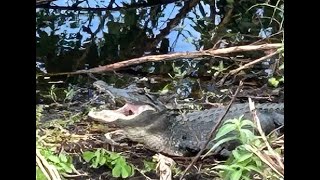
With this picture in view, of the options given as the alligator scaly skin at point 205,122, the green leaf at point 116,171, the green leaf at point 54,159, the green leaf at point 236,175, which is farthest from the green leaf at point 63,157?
the green leaf at point 236,175

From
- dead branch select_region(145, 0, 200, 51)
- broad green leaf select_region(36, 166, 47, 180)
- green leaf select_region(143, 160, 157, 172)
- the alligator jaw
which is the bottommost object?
broad green leaf select_region(36, 166, 47, 180)

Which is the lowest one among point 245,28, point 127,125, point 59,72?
point 127,125

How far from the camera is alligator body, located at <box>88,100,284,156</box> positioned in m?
1.11

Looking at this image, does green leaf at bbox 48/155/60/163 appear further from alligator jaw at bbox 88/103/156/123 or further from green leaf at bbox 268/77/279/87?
green leaf at bbox 268/77/279/87

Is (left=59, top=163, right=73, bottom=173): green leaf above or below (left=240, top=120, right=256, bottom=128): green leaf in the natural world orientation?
below

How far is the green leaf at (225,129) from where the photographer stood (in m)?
1.12

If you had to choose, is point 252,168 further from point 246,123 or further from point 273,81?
point 273,81

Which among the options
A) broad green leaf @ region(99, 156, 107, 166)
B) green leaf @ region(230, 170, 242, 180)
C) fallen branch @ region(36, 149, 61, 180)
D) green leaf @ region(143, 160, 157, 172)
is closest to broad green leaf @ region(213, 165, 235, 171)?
green leaf @ region(230, 170, 242, 180)

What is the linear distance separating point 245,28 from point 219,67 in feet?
0.36

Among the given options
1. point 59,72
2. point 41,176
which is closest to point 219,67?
point 59,72

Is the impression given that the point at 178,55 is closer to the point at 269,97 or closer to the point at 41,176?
the point at 269,97

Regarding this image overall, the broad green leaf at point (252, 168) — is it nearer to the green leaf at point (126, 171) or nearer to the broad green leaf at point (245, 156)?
the broad green leaf at point (245, 156)

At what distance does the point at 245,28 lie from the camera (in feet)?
3.75
